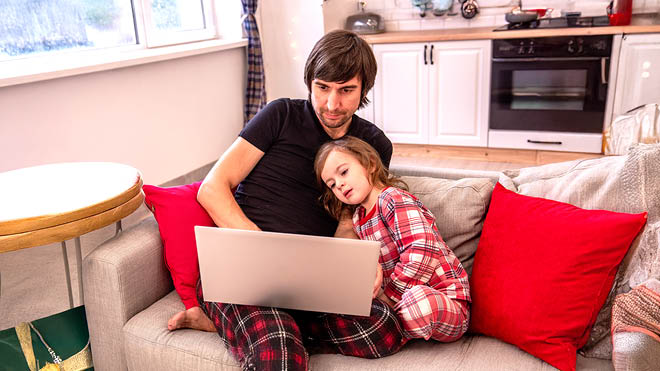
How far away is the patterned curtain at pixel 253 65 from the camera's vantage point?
13.8 ft

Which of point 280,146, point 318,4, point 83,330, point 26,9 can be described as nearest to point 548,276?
point 280,146

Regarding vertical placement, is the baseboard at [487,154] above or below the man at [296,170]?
below

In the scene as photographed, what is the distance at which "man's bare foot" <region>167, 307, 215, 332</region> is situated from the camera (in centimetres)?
150

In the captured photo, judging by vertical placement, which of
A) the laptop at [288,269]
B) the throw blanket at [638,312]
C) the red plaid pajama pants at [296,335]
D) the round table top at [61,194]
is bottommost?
the red plaid pajama pants at [296,335]

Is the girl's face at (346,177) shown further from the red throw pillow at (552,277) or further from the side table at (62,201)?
the side table at (62,201)

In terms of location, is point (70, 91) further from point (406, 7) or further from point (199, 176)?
point (406, 7)

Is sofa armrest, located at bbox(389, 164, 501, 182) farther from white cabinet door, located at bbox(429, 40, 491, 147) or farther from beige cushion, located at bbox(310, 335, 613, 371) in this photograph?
white cabinet door, located at bbox(429, 40, 491, 147)

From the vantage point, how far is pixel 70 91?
2.84 meters

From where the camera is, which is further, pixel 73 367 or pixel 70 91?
pixel 70 91

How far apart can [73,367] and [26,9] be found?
6.74ft

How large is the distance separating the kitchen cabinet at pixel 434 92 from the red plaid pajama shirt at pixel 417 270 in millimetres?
2769

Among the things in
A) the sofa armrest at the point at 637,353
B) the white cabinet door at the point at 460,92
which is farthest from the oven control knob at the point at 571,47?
the sofa armrest at the point at 637,353

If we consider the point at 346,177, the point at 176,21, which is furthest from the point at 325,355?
the point at 176,21

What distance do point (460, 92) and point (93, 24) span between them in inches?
101
